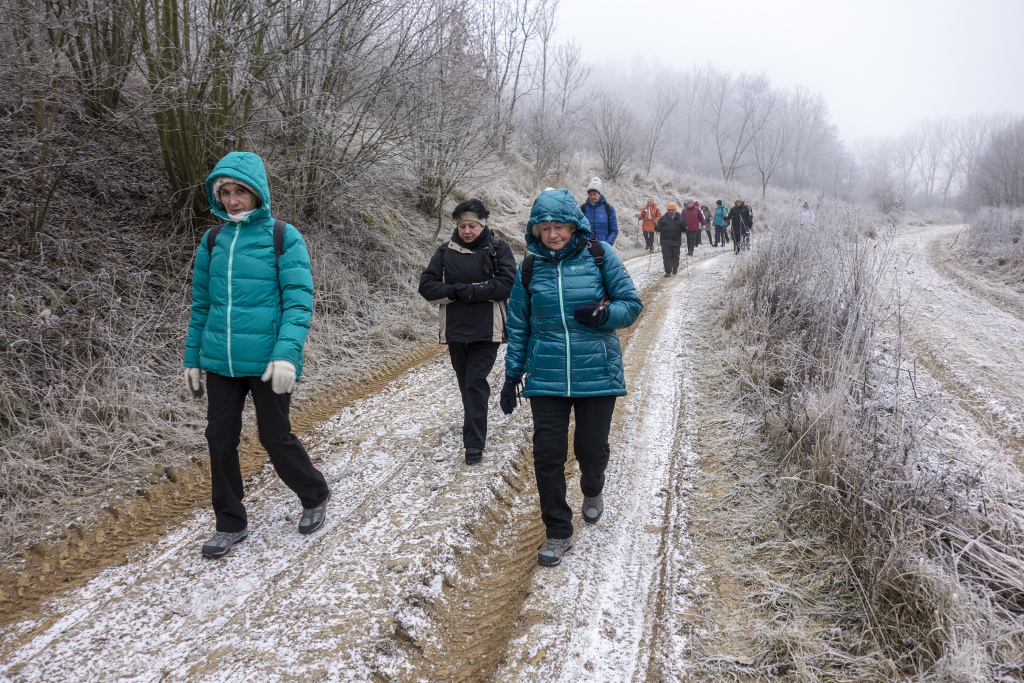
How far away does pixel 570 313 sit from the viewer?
2953 millimetres

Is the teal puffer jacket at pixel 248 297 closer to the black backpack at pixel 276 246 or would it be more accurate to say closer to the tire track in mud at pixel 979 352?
the black backpack at pixel 276 246

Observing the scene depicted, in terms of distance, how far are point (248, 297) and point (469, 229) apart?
1.75 meters

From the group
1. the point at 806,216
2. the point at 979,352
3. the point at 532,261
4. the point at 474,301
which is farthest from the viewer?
the point at 806,216

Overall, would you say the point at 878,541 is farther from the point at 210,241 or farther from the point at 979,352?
the point at 979,352

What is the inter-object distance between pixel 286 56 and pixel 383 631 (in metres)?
6.72

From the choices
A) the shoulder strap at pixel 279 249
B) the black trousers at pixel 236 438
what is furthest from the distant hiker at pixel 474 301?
the black trousers at pixel 236 438

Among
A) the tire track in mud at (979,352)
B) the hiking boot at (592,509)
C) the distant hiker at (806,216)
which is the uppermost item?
the distant hiker at (806,216)

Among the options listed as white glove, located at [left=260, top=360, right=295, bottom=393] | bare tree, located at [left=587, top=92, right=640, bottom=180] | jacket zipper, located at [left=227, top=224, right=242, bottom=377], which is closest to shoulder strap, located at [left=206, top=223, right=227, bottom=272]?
jacket zipper, located at [left=227, top=224, right=242, bottom=377]

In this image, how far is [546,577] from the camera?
2.92 metres

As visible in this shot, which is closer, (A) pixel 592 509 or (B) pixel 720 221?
(A) pixel 592 509

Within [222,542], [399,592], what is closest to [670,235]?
[399,592]

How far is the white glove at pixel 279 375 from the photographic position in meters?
2.75

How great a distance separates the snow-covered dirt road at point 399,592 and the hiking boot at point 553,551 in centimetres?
5

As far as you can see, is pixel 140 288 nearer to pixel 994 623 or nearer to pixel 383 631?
pixel 383 631
